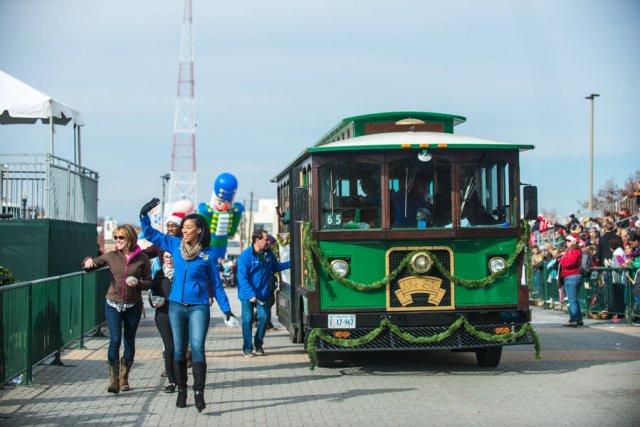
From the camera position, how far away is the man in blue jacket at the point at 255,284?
15062 millimetres

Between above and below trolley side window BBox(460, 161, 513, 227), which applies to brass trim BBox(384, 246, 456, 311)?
below

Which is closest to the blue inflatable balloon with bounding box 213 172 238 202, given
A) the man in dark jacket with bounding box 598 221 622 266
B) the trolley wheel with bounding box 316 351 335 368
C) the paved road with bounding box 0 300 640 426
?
the man in dark jacket with bounding box 598 221 622 266

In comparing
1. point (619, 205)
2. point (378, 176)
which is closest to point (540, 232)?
point (619, 205)

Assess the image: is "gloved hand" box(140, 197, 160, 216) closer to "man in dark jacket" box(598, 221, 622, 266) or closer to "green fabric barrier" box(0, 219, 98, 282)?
"green fabric barrier" box(0, 219, 98, 282)

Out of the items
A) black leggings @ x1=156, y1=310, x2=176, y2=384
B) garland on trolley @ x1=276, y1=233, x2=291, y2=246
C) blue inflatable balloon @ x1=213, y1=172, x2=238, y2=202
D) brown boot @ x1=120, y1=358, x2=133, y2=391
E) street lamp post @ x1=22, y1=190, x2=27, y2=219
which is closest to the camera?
black leggings @ x1=156, y1=310, x2=176, y2=384

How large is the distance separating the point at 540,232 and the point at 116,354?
28.3 m

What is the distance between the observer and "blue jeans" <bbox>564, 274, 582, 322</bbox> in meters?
20.5

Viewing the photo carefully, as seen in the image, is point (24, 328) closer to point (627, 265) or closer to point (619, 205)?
point (627, 265)

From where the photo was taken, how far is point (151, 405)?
10367 millimetres

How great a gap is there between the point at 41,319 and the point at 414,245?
4.67m

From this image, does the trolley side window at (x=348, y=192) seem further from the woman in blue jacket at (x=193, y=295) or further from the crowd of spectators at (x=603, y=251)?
the crowd of spectators at (x=603, y=251)

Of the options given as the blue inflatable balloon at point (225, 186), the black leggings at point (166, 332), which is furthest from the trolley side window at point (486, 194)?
the blue inflatable balloon at point (225, 186)

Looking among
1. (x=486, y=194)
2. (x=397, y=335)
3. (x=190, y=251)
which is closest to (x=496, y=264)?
(x=486, y=194)

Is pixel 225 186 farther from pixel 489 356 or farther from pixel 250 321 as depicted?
pixel 489 356
